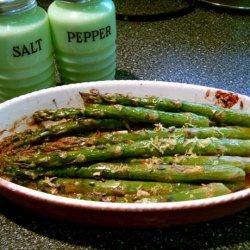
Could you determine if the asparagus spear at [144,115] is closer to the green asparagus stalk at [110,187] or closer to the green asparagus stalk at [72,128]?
the green asparagus stalk at [72,128]

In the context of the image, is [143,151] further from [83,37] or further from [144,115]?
[83,37]

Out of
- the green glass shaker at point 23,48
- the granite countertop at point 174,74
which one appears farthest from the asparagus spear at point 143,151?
the green glass shaker at point 23,48

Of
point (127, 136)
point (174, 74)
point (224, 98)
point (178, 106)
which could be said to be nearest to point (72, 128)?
point (127, 136)

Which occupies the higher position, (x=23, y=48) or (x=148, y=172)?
(x=23, y=48)

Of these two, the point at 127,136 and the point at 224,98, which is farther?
the point at 224,98

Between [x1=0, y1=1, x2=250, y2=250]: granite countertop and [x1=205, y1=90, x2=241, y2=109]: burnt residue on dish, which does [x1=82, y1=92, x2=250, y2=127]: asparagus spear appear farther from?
[x1=0, y1=1, x2=250, y2=250]: granite countertop

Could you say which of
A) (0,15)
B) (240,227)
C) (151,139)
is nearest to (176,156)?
(151,139)

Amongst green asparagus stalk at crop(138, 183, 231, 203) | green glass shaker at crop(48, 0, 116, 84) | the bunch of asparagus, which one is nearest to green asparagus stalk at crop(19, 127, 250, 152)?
the bunch of asparagus
